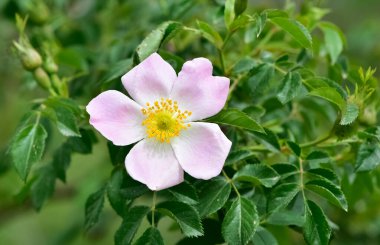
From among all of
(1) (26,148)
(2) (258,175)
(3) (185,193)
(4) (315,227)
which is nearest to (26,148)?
(1) (26,148)

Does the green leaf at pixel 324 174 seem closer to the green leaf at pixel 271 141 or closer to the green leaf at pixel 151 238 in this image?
the green leaf at pixel 271 141

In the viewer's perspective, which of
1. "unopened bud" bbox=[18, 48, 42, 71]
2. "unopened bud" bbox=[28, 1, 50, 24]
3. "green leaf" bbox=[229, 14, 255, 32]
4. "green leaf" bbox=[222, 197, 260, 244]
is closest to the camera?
"green leaf" bbox=[222, 197, 260, 244]

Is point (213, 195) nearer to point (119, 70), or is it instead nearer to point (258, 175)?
point (258, 175)

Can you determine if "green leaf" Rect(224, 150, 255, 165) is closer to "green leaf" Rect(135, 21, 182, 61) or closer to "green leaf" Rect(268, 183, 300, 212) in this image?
"green leaf" Rect(268, 183, 300, 212)

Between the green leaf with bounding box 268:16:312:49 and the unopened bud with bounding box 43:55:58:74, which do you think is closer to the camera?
the green leaf with bounding box 268:16:312:49

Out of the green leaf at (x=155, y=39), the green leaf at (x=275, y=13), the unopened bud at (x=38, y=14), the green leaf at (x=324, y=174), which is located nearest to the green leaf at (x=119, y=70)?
the green leaf at (x=155, y=39)

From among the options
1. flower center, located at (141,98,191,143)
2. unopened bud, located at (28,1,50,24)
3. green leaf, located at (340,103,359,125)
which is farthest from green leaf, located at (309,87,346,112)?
unopened bud, located at (28,1,50,24)
